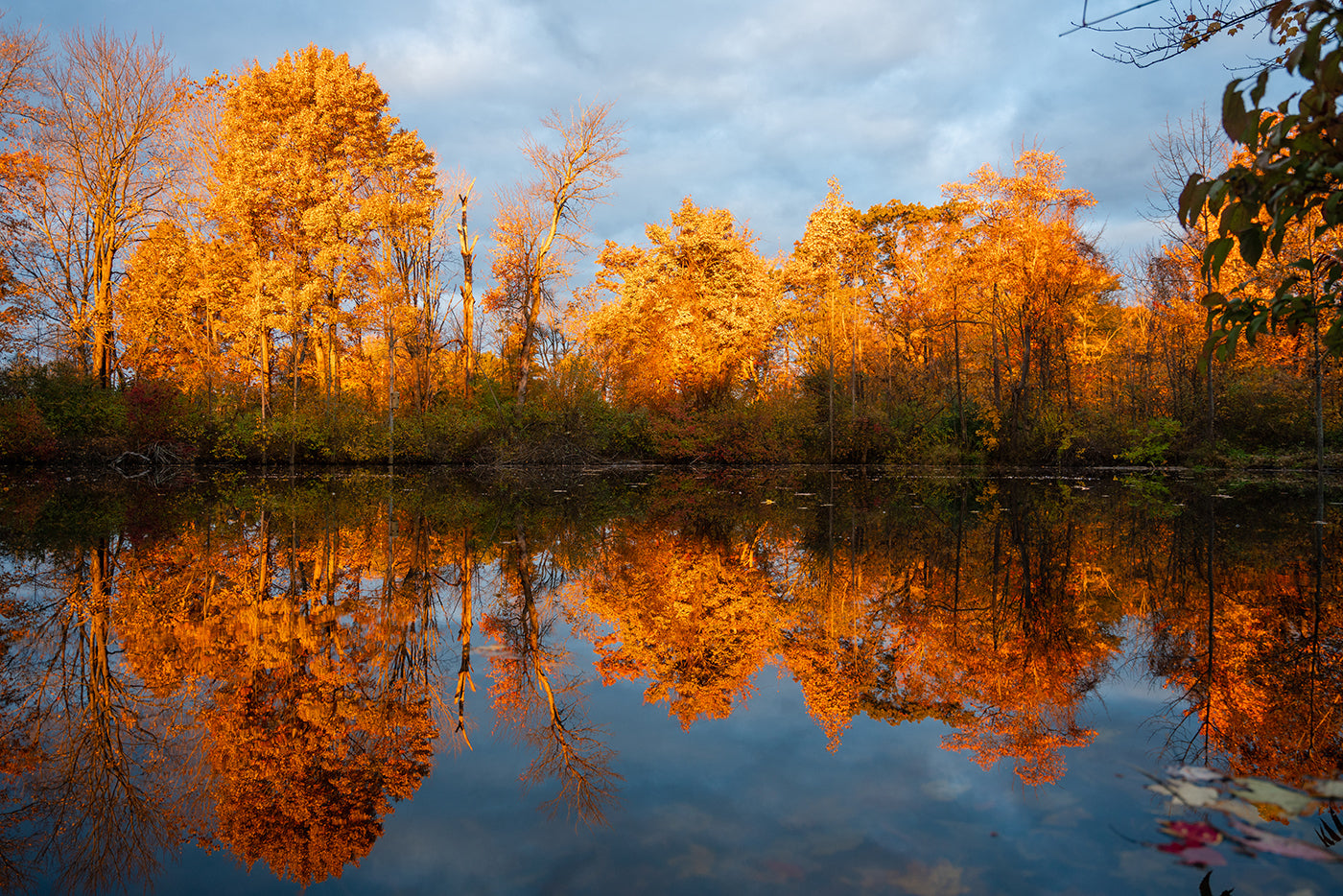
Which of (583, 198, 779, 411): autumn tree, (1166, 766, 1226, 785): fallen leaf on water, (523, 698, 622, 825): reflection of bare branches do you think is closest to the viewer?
(1166, 766, 1226, 785): fallen leaf on water

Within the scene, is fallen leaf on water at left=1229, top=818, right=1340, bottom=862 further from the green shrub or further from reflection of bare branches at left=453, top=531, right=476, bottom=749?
the green shrub

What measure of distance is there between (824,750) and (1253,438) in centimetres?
2486

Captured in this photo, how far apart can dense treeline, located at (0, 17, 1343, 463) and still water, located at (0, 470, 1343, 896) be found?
16044 millimetres

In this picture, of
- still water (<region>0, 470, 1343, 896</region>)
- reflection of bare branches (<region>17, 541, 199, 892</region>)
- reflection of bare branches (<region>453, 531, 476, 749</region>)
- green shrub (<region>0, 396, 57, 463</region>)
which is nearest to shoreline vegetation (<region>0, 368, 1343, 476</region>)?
green shrub (<region>0, 396, 57, 463</region>)

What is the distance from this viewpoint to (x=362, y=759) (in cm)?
252

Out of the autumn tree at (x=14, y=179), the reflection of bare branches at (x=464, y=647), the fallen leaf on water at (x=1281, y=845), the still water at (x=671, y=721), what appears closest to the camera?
the fallen leaf on water at (x=1281, y=845)

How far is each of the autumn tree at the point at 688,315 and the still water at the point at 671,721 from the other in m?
23.2

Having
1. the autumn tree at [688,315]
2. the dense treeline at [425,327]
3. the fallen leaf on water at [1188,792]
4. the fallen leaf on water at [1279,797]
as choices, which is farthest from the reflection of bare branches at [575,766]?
the autumn tree at [688,315]

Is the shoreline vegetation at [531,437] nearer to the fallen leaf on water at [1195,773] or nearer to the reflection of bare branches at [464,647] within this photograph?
the reflection of bare branches at [464,647]

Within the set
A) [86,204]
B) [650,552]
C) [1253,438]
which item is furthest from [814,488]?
[86,204]

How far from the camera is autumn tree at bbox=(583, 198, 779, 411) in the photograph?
2970 centimetres

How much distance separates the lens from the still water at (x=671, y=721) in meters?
1.90

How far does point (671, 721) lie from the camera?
9.68ft

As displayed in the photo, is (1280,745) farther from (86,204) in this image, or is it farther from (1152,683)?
(86,204)
